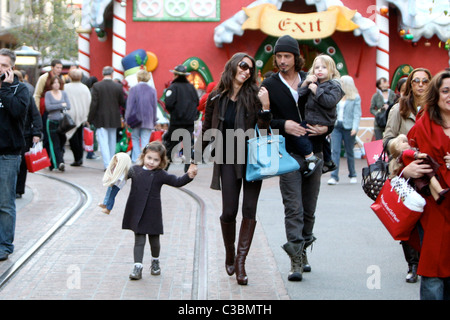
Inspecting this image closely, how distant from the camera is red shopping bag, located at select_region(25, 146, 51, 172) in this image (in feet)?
33.1

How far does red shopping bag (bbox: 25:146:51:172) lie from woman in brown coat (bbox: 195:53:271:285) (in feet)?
14.5

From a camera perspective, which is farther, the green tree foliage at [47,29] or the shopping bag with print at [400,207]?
the green tree foliage at [47,29]

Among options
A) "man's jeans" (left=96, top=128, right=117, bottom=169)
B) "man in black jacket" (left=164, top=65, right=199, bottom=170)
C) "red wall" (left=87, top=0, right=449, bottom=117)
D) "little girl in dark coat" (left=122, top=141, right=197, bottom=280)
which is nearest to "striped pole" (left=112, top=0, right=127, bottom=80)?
"red wall" (left=87, top=0, right=449, bottom=117)

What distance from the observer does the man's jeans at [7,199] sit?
23.5ft

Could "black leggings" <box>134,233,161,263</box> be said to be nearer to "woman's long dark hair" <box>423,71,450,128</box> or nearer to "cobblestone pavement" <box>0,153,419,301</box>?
"cobblestone pavement" <box>0,153,419,301</box>

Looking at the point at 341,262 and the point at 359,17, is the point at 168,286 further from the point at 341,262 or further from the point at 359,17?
the point at 359,17

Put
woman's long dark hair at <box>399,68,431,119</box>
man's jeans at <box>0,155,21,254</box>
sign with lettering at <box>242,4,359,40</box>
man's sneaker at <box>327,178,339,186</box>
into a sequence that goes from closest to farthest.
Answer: woman's long dark hair at <box>399,68,431,119</box> → man's jeans at <box>0,155,21,254</box> → man's sneaker at <box>327,178,339,186</box> → sign with lettering at <box>242,4,359,40</box>

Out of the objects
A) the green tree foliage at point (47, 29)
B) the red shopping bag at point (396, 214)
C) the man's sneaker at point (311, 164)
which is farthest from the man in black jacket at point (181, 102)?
the green tree foliage at point (47, 29)

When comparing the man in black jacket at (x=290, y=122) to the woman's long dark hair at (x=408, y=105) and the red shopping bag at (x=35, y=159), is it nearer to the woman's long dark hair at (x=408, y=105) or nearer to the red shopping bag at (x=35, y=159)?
the woman's long dark hair at (x=408, y=105)

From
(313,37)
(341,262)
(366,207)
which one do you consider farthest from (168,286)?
(313,37)

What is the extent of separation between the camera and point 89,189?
1181 centimetres

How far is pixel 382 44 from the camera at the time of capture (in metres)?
18.6

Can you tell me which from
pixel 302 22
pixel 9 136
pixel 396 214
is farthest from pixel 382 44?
pixel 396 214

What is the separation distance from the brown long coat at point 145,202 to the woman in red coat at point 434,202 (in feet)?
7.41
